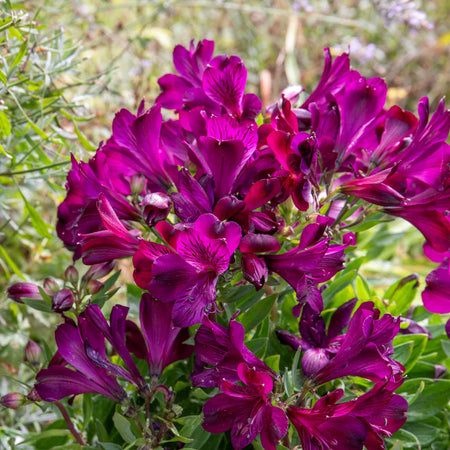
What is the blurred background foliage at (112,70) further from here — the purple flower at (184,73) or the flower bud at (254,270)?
the flower bud at (254,270)

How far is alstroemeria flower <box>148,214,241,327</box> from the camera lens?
53cm

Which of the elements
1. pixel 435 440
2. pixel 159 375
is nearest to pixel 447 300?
pixel 435 440

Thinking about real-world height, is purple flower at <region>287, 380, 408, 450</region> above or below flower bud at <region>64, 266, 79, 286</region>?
below

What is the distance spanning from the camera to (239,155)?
0.59 meters

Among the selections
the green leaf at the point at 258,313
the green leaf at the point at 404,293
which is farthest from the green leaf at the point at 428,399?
the green leaf at the point at 258,313

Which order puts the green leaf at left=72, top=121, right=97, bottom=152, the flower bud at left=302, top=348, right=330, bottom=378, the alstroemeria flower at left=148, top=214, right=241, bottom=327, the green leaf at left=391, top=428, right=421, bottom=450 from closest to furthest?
the alstroemeria flower at left=148, top=214, right=241, bottom=327 → the flower bud at left=302, top=348, right=330, bottom=378 → the green leaf at left=391, top=428, right=421, bottom=450 → the green leaf at left=72, top=121, right=97, bottom=152

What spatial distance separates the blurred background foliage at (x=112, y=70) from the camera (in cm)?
94

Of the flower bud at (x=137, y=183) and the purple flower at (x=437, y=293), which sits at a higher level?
the flower bud at (x=137, y=183)

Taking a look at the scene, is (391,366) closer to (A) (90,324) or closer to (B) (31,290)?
(A) (90,324)

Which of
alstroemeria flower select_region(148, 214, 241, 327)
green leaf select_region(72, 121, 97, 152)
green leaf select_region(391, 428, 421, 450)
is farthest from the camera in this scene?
green leaf select_region(72, 121, 97, 152)

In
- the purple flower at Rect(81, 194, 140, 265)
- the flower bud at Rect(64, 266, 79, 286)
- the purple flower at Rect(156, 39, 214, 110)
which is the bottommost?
the flower bud at Rect(64, 266, 79, 286)

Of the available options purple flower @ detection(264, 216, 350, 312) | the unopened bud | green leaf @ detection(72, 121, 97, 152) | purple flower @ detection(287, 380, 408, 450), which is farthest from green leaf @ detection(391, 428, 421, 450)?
green leaf @ detection(72, 121, 97, 152)

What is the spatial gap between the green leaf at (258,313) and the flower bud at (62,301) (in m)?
0.21

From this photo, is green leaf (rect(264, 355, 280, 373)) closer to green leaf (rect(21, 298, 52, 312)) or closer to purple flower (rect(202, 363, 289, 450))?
→ purple flower (rect(202, 363, 289, 450))
